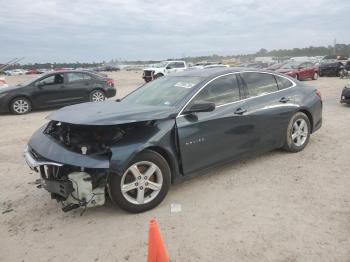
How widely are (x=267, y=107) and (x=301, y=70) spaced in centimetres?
2015

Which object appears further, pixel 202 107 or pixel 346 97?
pixel 346 97

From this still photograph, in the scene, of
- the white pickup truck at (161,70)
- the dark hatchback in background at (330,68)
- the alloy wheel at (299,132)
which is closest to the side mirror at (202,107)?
the alloy wheel at (299,132)

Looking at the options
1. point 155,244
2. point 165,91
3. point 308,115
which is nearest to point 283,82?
point 308,115

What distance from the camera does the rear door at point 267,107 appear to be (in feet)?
18.5

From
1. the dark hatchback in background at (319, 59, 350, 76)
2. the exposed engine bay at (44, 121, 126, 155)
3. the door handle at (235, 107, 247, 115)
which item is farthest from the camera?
the dark hatchback in background at (319, 59, 350, 76)

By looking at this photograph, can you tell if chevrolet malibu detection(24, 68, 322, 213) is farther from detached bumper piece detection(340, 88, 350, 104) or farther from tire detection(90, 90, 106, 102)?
tire detection(90, 90, 106, 102)

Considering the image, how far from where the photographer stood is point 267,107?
582cm

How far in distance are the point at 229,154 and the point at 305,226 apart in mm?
1670

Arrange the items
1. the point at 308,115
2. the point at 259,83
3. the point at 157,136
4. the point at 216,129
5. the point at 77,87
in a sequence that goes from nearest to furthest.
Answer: the point at 157,136 < the point at 216,129 < the point at 259,83 < the point at 308,115 < the point at 77,87

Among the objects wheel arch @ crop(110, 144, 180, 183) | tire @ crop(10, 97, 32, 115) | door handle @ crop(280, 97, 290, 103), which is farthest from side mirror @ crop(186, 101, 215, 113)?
tire @ crop(10, 97, 32, 115)

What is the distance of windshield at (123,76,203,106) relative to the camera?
5039mm

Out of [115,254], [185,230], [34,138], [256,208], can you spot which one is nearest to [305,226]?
[256,208]

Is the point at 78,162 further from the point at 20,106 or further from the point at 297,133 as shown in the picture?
the point at 20,106

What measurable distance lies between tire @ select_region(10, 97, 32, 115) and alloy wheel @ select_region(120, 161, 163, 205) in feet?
32.5
